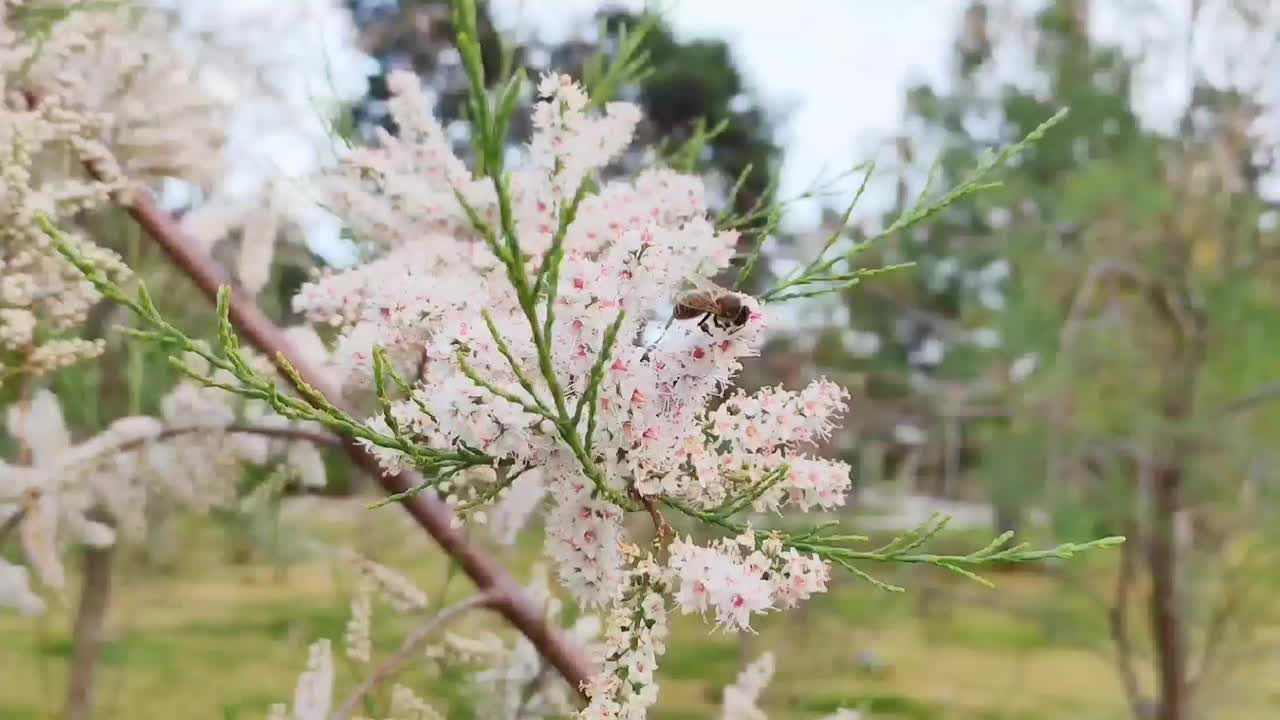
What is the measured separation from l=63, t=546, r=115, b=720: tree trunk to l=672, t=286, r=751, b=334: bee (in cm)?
125

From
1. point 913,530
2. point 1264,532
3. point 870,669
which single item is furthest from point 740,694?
point 870,669

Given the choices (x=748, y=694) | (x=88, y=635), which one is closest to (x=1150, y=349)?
(x=748, y=694)

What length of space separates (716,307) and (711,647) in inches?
171

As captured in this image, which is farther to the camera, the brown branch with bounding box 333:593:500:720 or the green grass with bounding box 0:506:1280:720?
the green grass with bounding box 0:506:1280:720

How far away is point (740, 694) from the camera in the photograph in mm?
712

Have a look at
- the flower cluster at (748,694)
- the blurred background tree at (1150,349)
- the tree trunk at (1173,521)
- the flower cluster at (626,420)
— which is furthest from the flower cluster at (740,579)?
the tree trunk at (1173,521)

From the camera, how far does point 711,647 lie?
4.54 meters

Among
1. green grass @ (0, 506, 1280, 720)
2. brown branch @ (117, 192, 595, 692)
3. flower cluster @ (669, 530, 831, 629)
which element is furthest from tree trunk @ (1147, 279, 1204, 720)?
flower cluster @ (669, 530, 831, 629)

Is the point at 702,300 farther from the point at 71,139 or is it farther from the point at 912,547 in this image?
the point at 71,139

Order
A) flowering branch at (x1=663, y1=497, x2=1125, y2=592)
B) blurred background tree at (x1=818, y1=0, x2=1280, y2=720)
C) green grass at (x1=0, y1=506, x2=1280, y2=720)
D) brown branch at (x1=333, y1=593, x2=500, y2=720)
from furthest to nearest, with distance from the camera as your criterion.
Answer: green grass at (x1=0, y1=506, x2=1280, y2=720), blurred background tree at (x1=818, y1=0, x2=1280, y2=720), brown branch at (x1=333, y1=593, x2=500, y2=720), flowering branch at (x1=663, y1=497, x2=1125, y2=592)

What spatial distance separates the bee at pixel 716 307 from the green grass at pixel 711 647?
49.4 inches

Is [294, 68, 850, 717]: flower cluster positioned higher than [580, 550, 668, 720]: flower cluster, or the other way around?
[294, 68, 850, 717]: flower cluster

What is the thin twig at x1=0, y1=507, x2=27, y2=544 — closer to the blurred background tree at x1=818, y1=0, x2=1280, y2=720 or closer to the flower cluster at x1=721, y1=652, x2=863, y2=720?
the flower cluster at x1=721, y1=652, x2=863, y2=720

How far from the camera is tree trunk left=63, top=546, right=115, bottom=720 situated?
144 centimetres
